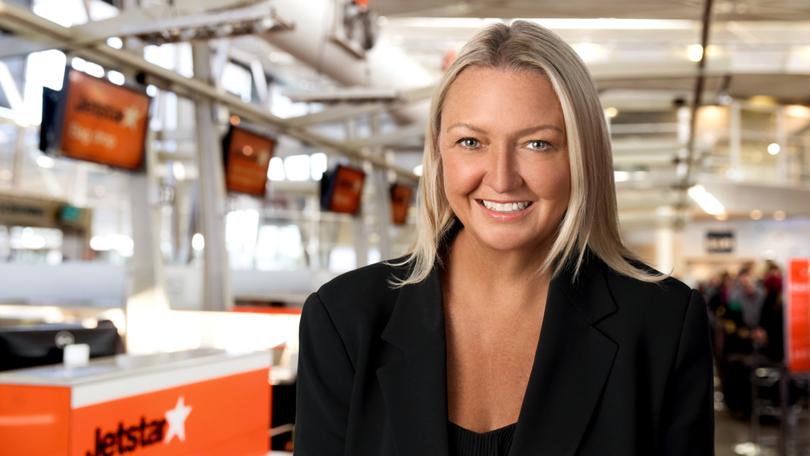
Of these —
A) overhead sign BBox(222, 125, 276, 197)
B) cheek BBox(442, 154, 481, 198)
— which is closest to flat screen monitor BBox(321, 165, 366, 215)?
overhead sign BBox(222, 125, 276, 197)

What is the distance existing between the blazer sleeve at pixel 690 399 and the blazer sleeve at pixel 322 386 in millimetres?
447

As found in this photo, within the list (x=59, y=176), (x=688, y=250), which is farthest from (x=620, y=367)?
(x=688, y=250)

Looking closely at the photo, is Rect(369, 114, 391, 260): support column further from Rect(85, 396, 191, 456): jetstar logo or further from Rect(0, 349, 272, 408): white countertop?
Rect(85, 396, 191, 456): jetstar logo

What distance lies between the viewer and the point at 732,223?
86.0 feet

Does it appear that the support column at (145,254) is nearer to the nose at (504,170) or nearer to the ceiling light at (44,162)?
the ceiling light at (44,162)

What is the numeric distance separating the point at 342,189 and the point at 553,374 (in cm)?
980

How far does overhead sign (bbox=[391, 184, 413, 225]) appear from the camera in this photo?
1357 centimetres

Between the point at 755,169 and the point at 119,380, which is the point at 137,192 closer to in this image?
the point at 119,380

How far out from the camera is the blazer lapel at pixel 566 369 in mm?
1196

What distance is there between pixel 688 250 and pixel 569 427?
1039 inches

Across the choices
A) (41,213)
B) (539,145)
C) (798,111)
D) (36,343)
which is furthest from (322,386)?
(798,111)

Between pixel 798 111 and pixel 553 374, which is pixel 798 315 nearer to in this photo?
pixel 553 374

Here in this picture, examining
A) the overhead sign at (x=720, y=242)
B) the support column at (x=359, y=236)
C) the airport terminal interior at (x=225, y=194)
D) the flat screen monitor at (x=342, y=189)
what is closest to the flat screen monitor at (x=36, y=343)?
the airport terminal interior at (x=225, y=194)

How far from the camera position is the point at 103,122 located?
19.1 ft
